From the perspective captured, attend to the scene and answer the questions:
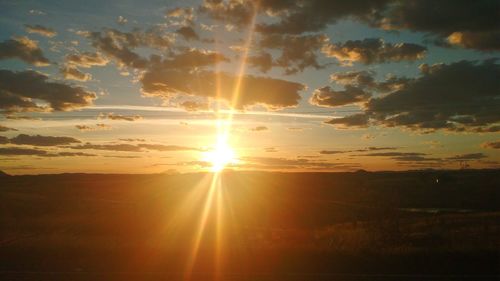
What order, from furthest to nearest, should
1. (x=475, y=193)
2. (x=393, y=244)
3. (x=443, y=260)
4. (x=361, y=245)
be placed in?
(x=475, y=193)
(x=393, y=244)
(x=361, y=245)
(x=443, y=260)

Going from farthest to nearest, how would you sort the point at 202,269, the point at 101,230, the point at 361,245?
the point at 101,230 → the point at 361,245 → the point at 202,269

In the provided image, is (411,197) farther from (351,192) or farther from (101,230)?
(101,230)

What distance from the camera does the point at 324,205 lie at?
72188mm

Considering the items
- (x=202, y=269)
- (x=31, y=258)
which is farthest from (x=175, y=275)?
(x=31, y=258)

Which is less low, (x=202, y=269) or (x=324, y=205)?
(x=324, y=205)

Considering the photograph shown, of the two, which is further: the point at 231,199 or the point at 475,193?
the point at 475,193

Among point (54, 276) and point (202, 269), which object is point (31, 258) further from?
point (202, 269)

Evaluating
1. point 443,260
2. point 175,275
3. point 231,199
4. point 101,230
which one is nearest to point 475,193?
point 231,199

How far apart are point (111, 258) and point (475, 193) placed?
99.5 metres

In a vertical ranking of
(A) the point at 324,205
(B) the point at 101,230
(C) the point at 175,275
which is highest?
(A) the point at 324,205

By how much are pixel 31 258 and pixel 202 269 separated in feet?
22.3

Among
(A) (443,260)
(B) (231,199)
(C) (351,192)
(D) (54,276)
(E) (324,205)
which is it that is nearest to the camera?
(D) (54,276)

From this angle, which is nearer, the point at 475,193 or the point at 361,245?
the point at 361,245

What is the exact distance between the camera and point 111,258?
1728 cm
